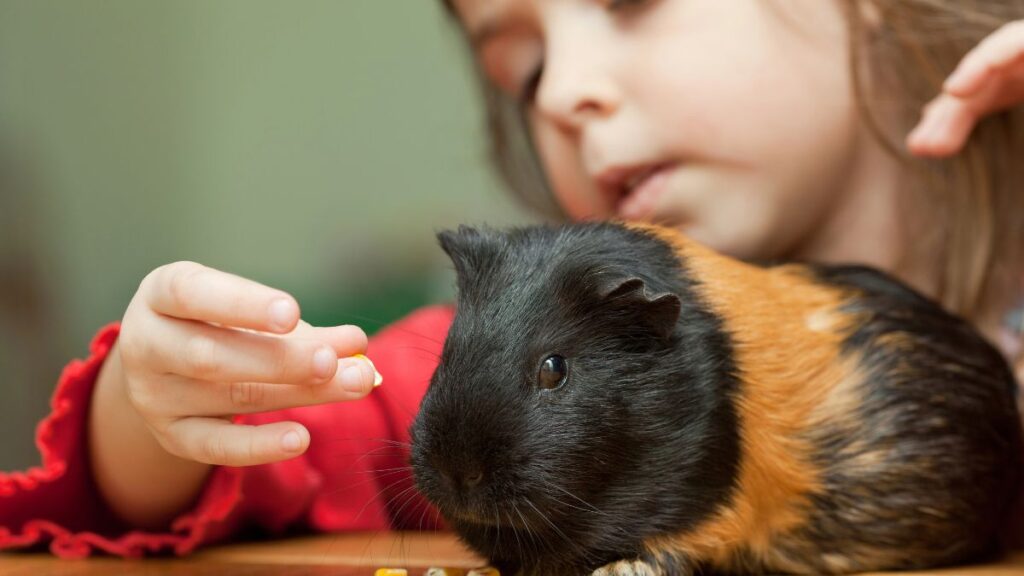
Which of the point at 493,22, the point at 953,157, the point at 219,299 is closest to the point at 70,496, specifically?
the point at 219,299

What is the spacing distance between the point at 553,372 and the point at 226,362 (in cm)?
30

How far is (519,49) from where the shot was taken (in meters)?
1.75

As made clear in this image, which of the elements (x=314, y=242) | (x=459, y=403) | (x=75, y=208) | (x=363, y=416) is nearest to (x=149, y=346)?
(x=459, y=403)

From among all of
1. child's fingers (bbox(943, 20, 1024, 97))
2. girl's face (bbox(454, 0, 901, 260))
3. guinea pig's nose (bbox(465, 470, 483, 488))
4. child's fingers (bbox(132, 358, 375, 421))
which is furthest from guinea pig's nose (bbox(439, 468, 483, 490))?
child's fingers (bbox(943, 20, 1024, 97))

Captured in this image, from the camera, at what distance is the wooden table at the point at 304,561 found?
110 centimetres

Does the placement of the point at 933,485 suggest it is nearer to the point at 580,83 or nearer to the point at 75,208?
the point at 580,83

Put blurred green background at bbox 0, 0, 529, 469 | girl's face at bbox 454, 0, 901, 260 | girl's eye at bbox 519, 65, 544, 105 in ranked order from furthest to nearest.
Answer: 1. blurred green background at bbox 0, 0, 529, 469
2. girl's eye at bbox 519, 65, 544, 105
3. girl's face at bbox 454, 0, 901, 260

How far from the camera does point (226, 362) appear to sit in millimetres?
931

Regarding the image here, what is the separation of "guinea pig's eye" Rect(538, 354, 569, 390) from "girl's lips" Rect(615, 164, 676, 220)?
694 mm

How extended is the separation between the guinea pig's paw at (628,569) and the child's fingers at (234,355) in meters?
0.30

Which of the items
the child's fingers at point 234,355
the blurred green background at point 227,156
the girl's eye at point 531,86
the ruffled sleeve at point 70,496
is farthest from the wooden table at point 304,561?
the blurred green background at point 227,156

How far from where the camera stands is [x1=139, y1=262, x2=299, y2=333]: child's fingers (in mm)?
875

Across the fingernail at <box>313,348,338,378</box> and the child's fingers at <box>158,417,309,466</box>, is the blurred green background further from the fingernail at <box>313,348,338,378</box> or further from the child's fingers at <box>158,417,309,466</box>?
the fingernail at <box>313,348,338,378</box>

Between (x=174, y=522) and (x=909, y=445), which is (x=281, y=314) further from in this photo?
(x=909, y=445)
